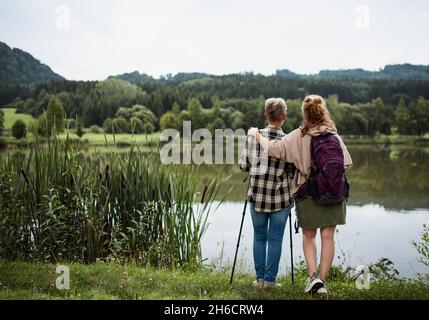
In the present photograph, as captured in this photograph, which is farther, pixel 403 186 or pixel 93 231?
pixel 403 186

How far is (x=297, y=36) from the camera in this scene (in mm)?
79062

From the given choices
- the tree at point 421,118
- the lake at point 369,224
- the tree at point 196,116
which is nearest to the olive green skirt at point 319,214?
the lake at point 369,224

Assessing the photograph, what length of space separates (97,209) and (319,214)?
2.72 metres

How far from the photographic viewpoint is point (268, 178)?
4.14 metres

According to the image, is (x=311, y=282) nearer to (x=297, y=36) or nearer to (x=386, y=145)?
(x=386, y=145)

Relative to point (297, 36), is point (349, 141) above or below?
below

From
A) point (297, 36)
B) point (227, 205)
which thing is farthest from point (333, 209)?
point (297, 36)

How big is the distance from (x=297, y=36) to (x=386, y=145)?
28.3 meters

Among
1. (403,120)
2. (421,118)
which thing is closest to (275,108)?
(403,120)

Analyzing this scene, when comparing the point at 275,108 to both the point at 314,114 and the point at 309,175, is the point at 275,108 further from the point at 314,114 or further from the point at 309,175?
the point at 309,175

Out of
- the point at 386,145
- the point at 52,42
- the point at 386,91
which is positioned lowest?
the point at 386,145

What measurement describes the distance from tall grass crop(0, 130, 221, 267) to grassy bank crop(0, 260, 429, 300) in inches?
22.1

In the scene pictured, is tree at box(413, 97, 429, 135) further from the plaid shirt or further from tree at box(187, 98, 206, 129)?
the plaid shirt
